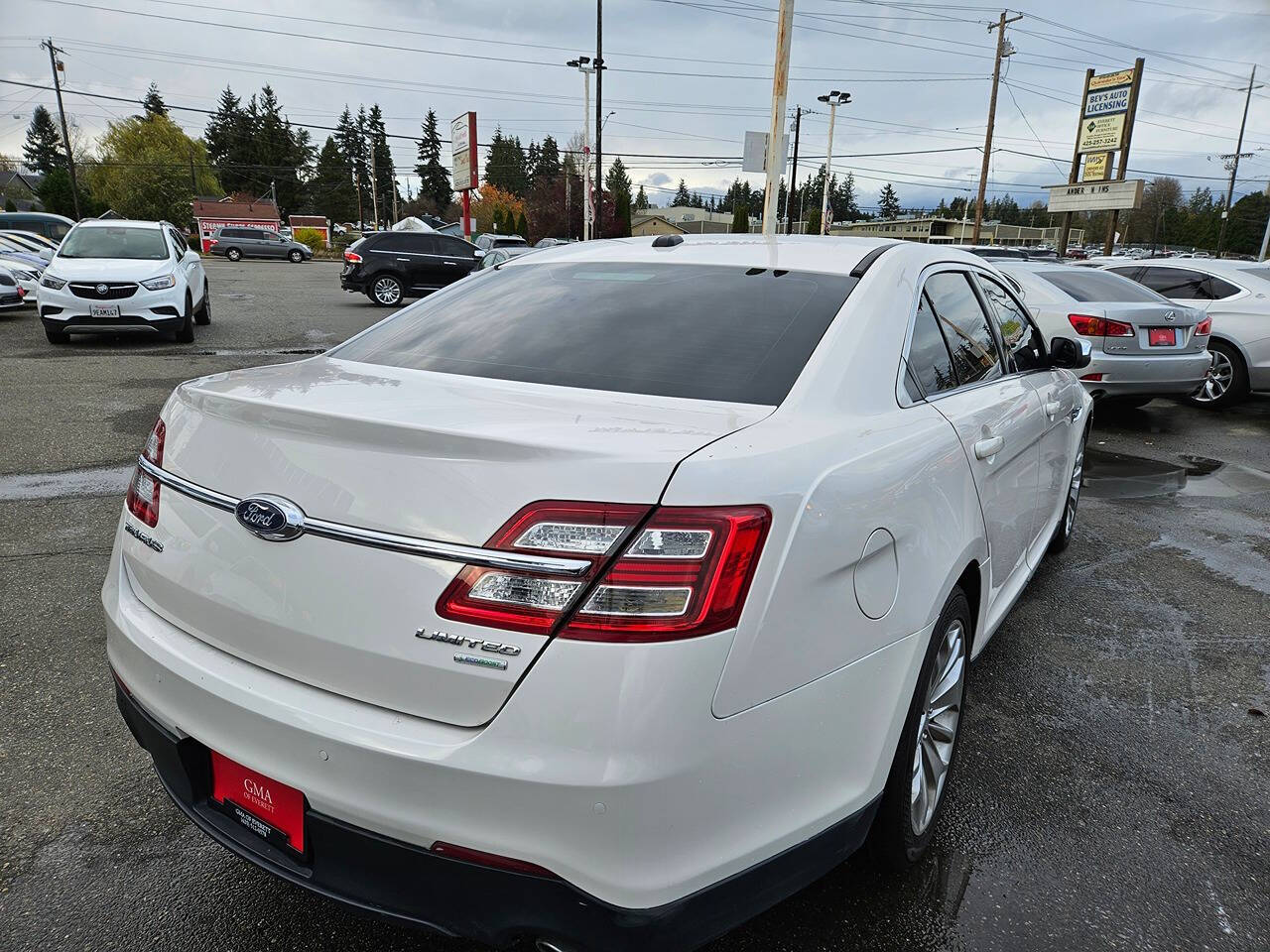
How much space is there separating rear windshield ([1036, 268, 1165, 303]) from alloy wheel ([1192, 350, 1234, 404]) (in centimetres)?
186

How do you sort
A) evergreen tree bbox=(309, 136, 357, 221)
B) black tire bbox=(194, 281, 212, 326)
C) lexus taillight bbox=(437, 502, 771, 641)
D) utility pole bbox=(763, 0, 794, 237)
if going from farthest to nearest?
1. evergreen tree bbox=(309, 136, 357, 221)
2. utility pole bbox=(763, 0, 794, 237)
3. black tire bbox=(194, 281, 212, 326)
4. lexus taillight bbox=(437, 502, 771, 641)

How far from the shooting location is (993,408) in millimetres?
2666

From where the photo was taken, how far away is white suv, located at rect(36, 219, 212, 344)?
424 inches

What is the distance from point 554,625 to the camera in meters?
1.38

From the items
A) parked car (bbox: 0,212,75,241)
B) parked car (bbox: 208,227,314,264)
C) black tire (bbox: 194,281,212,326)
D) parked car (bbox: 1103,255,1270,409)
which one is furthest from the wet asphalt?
parked car (bbox: 208,227,314,264)

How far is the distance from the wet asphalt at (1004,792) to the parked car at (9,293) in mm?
10848

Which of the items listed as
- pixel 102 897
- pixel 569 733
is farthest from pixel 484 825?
pixel 102 897

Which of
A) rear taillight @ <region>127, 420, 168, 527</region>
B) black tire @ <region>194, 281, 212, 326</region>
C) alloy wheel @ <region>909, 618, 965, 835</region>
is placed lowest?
black tire @ <region>194, 281, 212, 326</region>

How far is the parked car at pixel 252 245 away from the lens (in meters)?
43.4

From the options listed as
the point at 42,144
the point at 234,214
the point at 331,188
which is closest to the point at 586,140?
the point at 234,214

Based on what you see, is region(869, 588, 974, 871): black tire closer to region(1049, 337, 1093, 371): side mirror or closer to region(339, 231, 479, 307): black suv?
region(1049, 337, 1093, 371): side mirror

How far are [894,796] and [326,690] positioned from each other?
4.26 feet

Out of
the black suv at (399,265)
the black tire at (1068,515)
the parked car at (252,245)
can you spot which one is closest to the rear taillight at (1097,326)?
the black tire at (1068,515)

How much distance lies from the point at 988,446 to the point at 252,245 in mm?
47698
